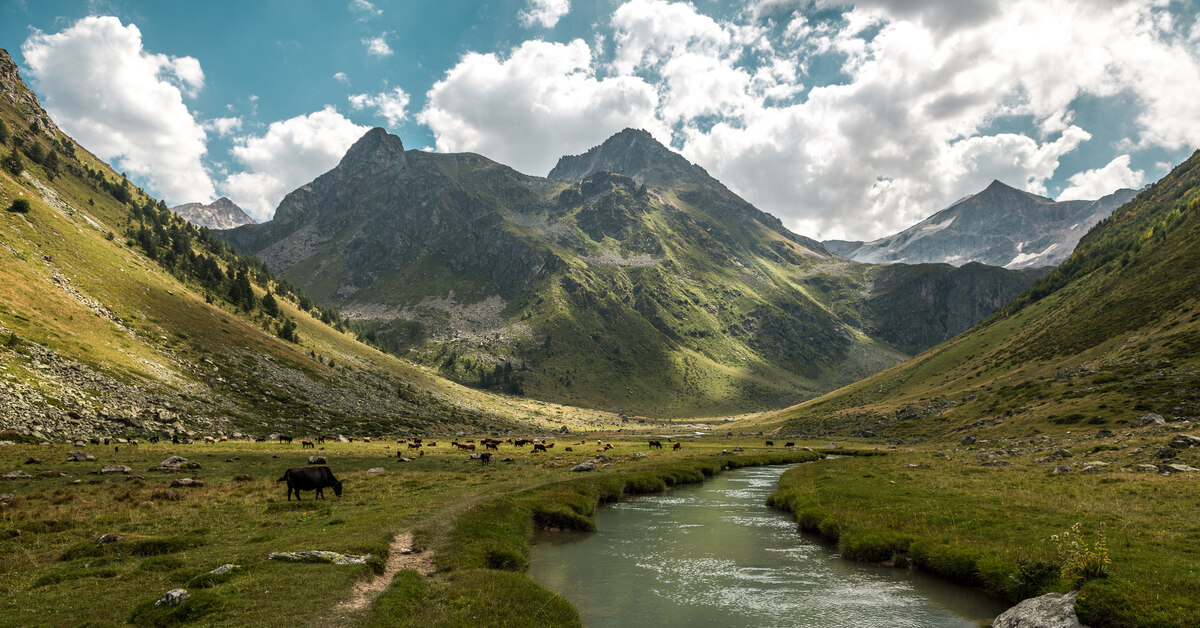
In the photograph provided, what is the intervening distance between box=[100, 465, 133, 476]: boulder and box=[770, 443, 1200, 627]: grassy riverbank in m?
53.9

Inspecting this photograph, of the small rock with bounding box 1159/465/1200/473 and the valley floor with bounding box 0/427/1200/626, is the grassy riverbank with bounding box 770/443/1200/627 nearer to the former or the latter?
the valley floor with bounding box 0/427/1200/626

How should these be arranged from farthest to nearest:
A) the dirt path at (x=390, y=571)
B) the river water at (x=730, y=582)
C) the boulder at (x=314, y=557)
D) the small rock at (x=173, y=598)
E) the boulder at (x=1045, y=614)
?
the boulder at (x=314, y=557)
the river water at (x=730, y=582)
the dirt path at (x=390, y=571)
the boulder at (x=1045, y=614)
the small rock at (x=173, y=598)

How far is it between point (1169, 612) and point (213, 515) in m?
42.2

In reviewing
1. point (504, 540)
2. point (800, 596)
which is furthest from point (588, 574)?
point (800, 596)

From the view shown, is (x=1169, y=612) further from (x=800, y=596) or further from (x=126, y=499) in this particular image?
(x=126, y=499)

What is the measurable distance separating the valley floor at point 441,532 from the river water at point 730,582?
191 cm

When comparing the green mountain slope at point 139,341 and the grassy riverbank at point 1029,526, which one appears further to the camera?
the green mountain slope at point 139,341

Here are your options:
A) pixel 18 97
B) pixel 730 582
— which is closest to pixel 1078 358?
pixel 730 582

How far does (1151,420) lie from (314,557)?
79907 mm

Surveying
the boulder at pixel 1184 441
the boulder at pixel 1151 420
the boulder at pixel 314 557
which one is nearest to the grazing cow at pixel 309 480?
the boulder at pixel 314 557

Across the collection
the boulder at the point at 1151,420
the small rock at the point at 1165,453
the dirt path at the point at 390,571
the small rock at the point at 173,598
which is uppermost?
the boulder at the point at 1151,420

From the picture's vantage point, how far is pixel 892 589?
76.0 feet

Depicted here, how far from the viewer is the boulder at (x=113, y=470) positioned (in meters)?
37.8

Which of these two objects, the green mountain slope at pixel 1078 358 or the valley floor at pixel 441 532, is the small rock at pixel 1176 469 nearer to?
the valley floor at pixel 441 532
